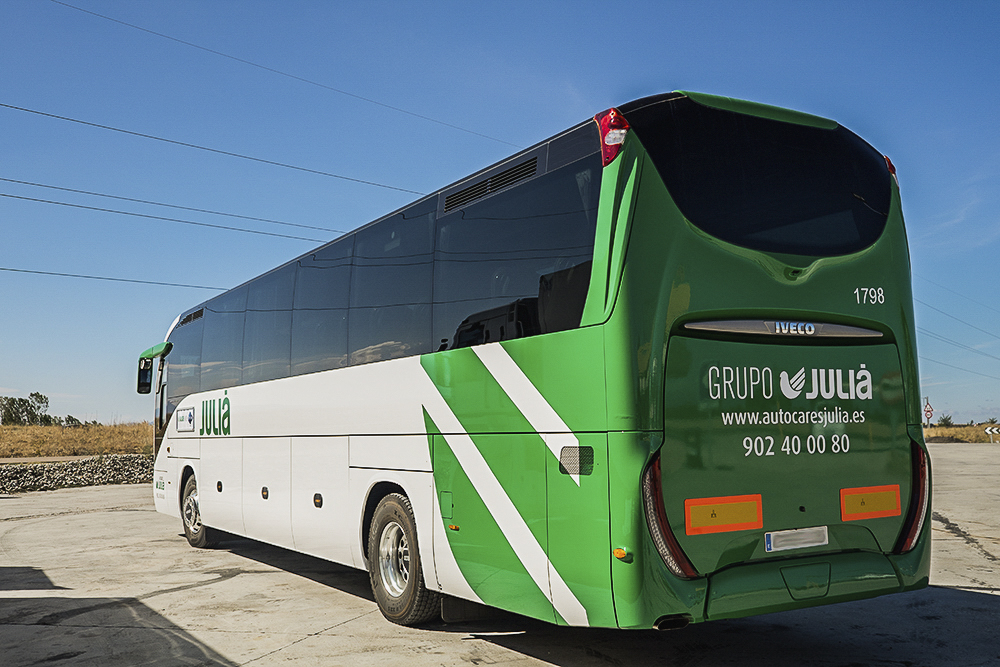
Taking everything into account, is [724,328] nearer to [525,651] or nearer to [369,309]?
[525,651]

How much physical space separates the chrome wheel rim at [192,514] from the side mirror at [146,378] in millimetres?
2833

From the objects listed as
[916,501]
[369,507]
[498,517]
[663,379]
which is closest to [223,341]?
[369,507]

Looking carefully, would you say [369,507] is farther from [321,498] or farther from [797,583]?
[797,583]

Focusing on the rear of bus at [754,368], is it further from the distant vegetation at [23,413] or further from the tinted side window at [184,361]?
the distant vegetation at [23,413]

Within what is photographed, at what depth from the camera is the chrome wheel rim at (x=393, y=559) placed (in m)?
7.65

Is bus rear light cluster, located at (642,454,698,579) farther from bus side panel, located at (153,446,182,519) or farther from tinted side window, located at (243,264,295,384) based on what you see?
bus side panel, located at (153,446,182,519)

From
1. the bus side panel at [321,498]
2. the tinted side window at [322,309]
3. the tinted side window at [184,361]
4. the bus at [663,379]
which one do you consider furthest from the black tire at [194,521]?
the bus at [663,379]

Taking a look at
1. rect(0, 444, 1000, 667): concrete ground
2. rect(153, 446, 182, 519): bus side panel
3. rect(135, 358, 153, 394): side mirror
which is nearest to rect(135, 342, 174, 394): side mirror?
rect(135, 358, 153, 394): side mirror

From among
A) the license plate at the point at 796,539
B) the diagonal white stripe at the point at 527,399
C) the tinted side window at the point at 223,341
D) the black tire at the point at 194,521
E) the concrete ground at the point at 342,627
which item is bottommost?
the concrete ground at the point at 342,627

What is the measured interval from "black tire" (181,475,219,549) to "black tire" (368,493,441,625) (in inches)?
235

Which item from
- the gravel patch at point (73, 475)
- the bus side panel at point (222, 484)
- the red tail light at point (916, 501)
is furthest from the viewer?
the gravel patch at point (73, 475)

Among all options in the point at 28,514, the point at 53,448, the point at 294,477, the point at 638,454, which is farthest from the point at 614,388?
the point at 53,448

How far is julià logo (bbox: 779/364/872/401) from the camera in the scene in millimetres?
5641

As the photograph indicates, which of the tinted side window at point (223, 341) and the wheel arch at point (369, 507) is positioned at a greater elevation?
the tinted side window at point (223, 341)
